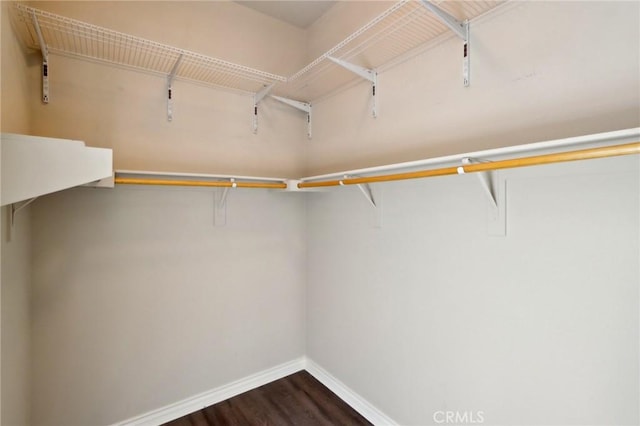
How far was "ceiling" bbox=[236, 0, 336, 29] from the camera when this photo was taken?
2.22 meters

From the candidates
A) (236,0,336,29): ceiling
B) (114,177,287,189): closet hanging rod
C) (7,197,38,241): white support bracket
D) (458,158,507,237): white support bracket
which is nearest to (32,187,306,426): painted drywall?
(114,177,287,189): closet hanging rod

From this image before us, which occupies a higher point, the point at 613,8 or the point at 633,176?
the point at 613,8

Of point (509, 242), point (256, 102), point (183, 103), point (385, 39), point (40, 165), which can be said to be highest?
point (385, 39)

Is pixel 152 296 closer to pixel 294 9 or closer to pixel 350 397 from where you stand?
pixel 350 397

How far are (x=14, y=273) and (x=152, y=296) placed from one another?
743 mm

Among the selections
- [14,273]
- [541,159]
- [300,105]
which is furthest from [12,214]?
[541,159]

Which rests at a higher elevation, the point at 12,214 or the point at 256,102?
the point at 256,102

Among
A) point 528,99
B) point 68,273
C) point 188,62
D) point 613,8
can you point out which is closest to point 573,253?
point 528,99

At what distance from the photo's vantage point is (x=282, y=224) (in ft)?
8.08

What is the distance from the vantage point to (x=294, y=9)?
2295 mm

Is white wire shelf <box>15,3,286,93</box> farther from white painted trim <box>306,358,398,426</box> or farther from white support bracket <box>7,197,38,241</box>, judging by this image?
white painted trim <box>306,358,398,426</box>

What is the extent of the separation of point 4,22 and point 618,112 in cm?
230

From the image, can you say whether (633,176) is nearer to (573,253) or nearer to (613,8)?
(573,253)

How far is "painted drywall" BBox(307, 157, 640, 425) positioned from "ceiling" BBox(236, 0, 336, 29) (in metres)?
1.49
